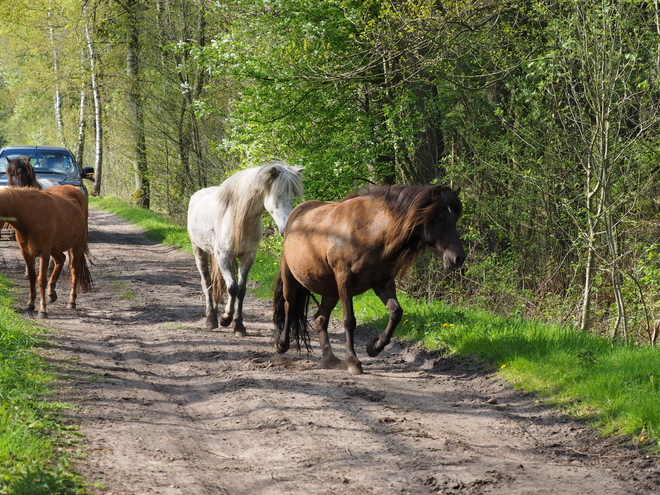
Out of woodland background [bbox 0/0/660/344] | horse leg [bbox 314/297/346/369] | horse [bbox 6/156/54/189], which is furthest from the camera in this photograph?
horse [bbox 6/156/54/189]

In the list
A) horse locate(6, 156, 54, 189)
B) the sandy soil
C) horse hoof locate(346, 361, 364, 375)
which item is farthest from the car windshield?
horse hoof locate(346, 361, 364, 375)

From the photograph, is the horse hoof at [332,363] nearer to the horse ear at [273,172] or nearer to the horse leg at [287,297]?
the horse leg at [287,297]

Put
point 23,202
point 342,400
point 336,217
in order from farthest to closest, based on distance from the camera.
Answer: point 23,202
point 336,217
point 342,400

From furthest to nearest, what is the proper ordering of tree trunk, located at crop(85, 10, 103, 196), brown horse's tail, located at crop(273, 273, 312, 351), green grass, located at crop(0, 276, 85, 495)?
tree trunk, located at crop(85, 10, 103, 196)
brown horse's tail, located at crop(273, 273, 312, 351)
green grass, located at crop(0, 276, 85, 495)

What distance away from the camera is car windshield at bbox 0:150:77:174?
17984 millimetres

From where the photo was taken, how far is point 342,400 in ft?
18.6

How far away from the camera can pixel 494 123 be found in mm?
11664

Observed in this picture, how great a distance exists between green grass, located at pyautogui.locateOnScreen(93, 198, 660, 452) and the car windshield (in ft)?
39.7

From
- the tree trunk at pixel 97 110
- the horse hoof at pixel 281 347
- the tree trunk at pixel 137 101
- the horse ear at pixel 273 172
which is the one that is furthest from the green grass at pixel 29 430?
the tree trunk at pixel 97 110

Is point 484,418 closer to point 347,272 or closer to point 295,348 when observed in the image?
point 347,272

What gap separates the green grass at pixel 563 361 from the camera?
16.1 feet

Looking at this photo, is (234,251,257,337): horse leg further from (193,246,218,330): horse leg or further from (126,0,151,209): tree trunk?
(126,0,151,209): tree trunk

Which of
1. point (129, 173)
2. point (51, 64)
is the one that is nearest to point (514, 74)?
point (129, 173)

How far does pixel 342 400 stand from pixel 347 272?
5.13ft
